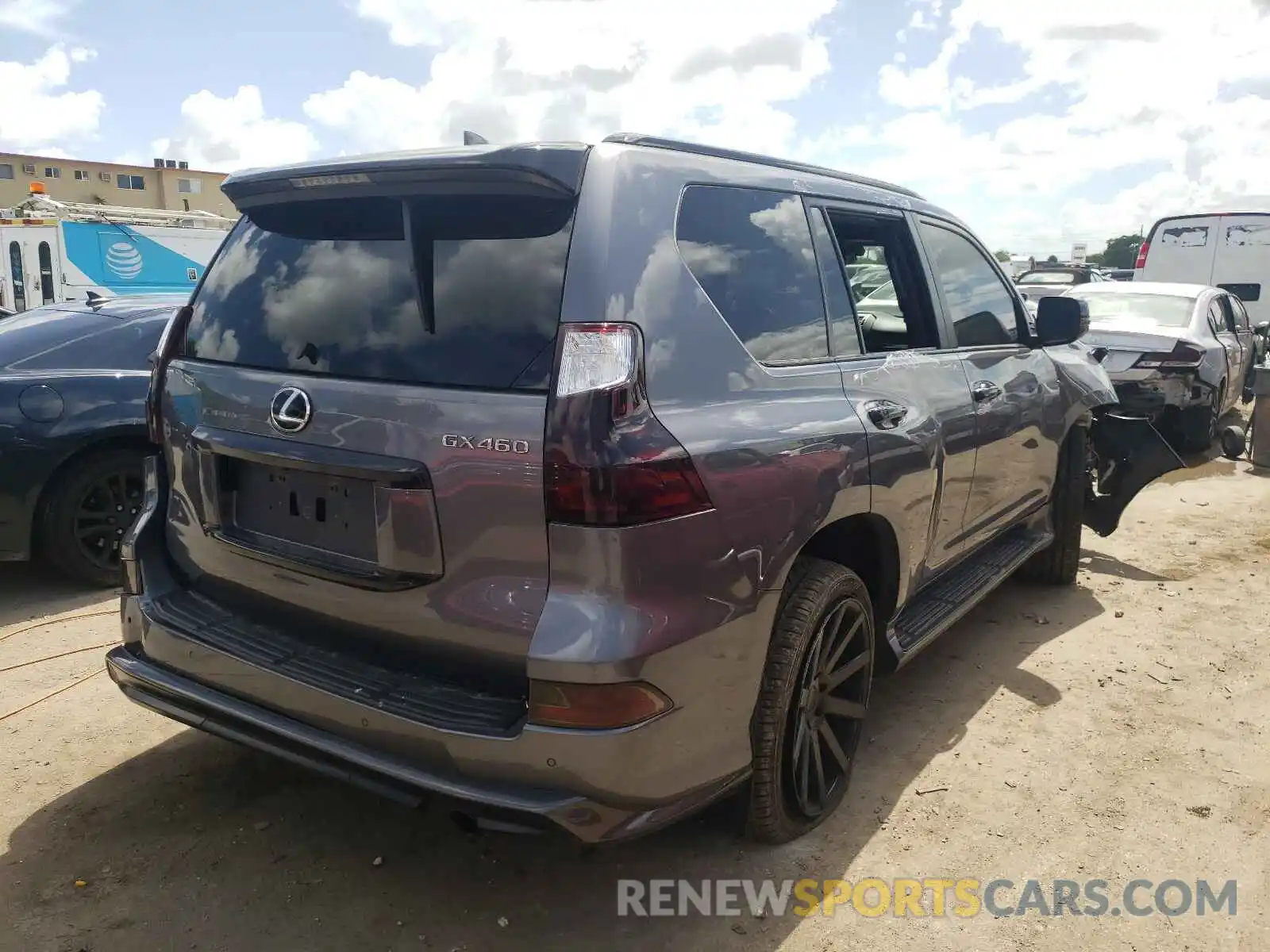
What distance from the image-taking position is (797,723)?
9.21ft

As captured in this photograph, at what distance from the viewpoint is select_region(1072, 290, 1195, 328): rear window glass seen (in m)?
9.56

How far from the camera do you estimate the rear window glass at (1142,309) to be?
956 centimetres

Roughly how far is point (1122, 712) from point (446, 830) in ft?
8.91

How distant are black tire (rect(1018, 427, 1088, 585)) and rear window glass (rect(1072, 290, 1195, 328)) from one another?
196 inches

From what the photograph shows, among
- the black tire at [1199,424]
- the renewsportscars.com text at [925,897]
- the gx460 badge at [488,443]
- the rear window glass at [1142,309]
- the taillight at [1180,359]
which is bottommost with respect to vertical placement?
the renewsportscars.com text at [925,897]

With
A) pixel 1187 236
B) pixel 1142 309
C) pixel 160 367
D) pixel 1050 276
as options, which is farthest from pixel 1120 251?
pixel 160 367

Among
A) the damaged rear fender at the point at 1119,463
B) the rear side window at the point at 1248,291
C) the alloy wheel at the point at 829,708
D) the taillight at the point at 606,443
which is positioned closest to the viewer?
the taillight at the point at 606,443

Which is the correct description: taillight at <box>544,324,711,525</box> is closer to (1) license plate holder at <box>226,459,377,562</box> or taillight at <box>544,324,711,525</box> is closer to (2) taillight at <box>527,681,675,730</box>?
(2) taillight at <box>527,681,675,730</box>

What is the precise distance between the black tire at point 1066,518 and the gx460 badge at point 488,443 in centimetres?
367

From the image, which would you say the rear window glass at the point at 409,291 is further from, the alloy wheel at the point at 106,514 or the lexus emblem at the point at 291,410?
the alloy wheel at the point at 106,514

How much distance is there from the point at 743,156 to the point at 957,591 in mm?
2068

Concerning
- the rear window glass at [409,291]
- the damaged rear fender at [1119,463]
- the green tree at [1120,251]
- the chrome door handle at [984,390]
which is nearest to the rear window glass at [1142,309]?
the damaged rear fender at [1119,463]

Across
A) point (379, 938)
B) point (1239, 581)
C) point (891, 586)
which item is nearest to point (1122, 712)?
point (891, 586)

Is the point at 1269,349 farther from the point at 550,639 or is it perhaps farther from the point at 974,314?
the point at 550,639
